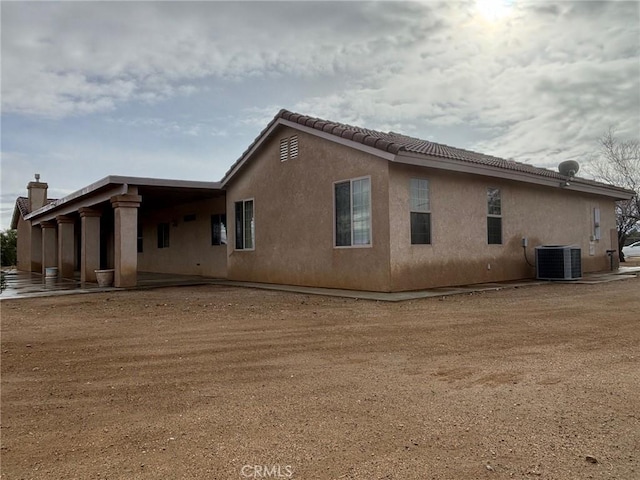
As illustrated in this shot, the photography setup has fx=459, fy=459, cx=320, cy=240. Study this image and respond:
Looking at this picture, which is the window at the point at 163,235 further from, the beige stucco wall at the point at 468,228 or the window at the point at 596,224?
the window at the point at 596,224

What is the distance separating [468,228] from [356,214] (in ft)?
10.0

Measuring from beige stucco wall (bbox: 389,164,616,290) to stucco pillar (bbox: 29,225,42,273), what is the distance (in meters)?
22.6

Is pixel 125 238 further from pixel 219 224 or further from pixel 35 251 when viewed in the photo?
pixel 35 251

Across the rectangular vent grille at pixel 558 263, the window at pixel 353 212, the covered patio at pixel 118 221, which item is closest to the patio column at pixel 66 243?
the covered patio at pixel 118 221

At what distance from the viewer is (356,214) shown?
35.2ft

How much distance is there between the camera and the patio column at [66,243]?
18094 mm

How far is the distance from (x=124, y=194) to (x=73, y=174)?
Result: 11.8 m

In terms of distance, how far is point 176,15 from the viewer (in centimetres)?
930

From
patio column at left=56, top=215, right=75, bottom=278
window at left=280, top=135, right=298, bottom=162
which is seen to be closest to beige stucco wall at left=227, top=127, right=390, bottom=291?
window at left=280, top=135, right=298, bottom=162

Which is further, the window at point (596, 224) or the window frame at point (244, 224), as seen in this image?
the window at point (596, 224)

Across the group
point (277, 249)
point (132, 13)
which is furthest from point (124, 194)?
point (132, 13)

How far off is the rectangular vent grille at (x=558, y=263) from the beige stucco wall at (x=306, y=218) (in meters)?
5.59

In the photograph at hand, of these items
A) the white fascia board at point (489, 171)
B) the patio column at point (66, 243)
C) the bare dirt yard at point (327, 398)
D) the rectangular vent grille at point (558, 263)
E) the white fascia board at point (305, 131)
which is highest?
the white fascia board at point (305, 131)

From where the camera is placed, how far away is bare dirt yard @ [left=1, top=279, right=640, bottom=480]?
253 cm
